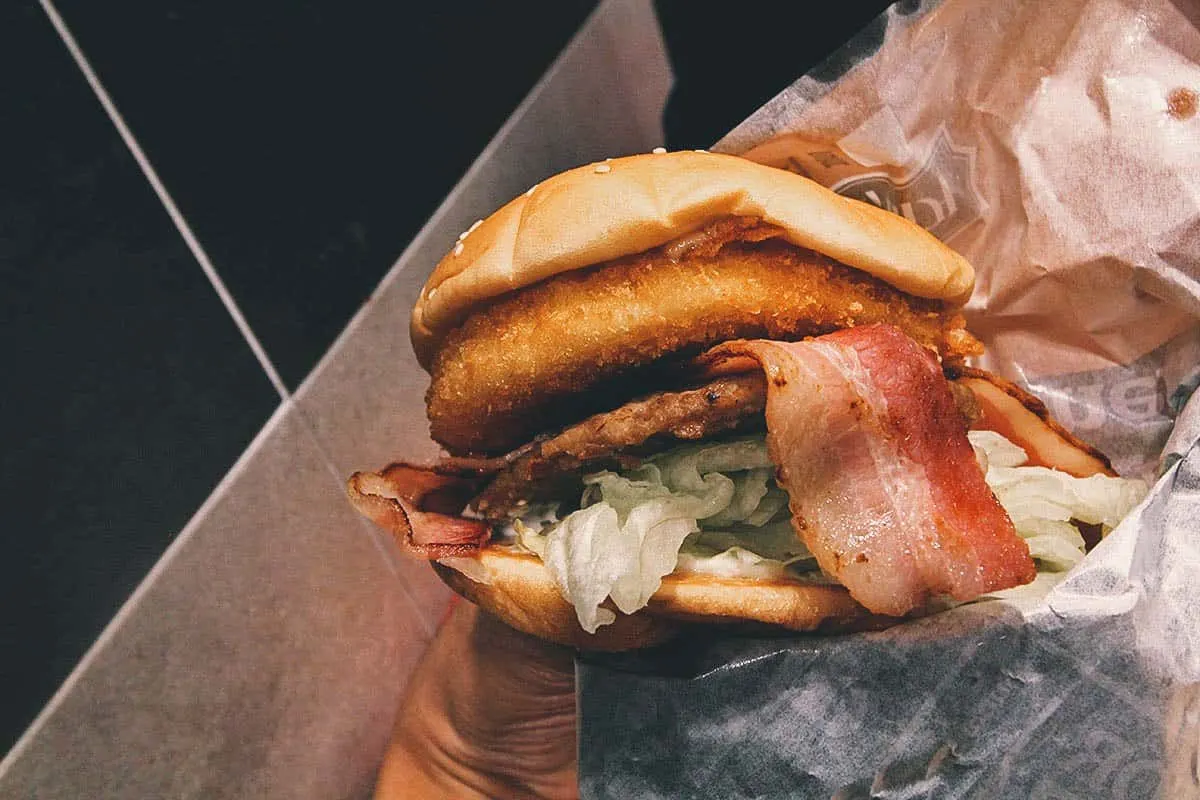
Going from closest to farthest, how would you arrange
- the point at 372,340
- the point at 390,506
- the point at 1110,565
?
1. the point at 1110,565
2. the point at 390,506
3. the point at 372,340

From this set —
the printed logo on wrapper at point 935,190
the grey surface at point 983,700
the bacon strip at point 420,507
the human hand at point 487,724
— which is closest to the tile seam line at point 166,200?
the bacon strip at point 420,507

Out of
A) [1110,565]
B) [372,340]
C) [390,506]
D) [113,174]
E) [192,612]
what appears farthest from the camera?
[372,340]

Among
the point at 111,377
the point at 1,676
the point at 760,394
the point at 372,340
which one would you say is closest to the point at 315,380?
the point at 372,340

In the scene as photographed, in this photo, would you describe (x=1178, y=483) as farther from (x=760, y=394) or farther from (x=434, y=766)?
(x=434, y=766)

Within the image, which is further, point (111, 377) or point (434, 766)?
point (434, 766)

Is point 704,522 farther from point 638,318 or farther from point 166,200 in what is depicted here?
point 166,200

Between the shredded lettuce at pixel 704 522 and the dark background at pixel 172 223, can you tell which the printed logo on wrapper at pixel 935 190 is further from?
the shredded lettuce at pixel 704 522

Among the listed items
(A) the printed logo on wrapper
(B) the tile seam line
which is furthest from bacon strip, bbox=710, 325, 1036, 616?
(B) the tile seam line

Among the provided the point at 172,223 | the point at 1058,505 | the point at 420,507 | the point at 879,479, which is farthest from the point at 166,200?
the point at 1058,505
